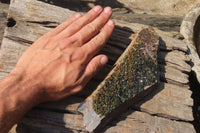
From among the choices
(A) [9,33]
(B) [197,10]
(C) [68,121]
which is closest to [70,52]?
(C) [68,121]

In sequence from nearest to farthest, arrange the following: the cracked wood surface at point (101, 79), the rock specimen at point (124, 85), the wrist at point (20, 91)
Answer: the wrist at point (20, 91)
the rock specimen at point (124, 85)
the cracked wood surface at point (101, 79)

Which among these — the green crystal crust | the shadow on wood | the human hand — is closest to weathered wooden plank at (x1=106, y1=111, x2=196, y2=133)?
the green crystal crust

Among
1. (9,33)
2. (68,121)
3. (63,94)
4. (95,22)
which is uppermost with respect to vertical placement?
(95,22)

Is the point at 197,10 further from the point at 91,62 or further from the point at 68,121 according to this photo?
the point at 68,121

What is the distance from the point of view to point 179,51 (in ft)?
7.88

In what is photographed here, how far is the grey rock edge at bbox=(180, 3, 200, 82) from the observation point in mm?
2670

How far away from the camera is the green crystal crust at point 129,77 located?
68.1 inches

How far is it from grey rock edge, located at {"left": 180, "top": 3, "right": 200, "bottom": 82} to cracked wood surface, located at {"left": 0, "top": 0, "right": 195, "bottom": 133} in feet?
1.23

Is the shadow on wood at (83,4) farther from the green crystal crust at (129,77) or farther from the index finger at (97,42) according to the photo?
the green crystal crust at (129,77)

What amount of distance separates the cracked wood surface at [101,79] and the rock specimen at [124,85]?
146 mm

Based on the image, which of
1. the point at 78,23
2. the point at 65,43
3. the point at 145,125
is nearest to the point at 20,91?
the point at 65,43

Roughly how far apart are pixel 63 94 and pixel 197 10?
9.37ft

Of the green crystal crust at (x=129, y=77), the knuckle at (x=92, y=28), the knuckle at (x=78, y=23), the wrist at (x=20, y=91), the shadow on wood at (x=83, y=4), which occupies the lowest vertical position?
the shadow on wood at (x=83, y=4)

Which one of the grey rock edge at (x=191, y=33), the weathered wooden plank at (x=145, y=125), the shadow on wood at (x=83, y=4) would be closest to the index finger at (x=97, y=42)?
the weathered wooden plank at (x=145, y=125)
